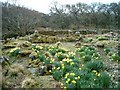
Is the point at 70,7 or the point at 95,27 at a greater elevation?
the point at 70,7

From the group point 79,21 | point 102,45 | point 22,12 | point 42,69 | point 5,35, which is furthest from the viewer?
point 79,21

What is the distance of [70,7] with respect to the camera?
22.5 m

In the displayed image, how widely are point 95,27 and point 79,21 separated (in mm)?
1456

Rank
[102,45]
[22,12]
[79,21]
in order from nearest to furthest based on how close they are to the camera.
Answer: [102,45]
[22,12]
[79,21]

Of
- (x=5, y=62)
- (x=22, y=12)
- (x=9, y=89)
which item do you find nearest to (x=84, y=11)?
(x=22, y=12)

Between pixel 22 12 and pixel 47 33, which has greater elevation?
pixel 22 12

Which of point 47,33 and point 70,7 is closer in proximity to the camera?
point 47,33

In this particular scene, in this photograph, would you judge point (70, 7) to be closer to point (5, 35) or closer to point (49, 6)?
point (49, 6)

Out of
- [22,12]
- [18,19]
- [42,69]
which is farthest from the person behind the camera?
[22,12]

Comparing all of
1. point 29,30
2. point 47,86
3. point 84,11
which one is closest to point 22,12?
point 29,30

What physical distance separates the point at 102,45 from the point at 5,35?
6.84 metres

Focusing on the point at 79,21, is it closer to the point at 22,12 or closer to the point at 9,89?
the point at 22,12

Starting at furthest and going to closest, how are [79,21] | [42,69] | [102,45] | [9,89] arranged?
[79,21] < [102,45] < [42,69] < [9,89]

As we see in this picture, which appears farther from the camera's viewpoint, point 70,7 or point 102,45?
point 70,7
